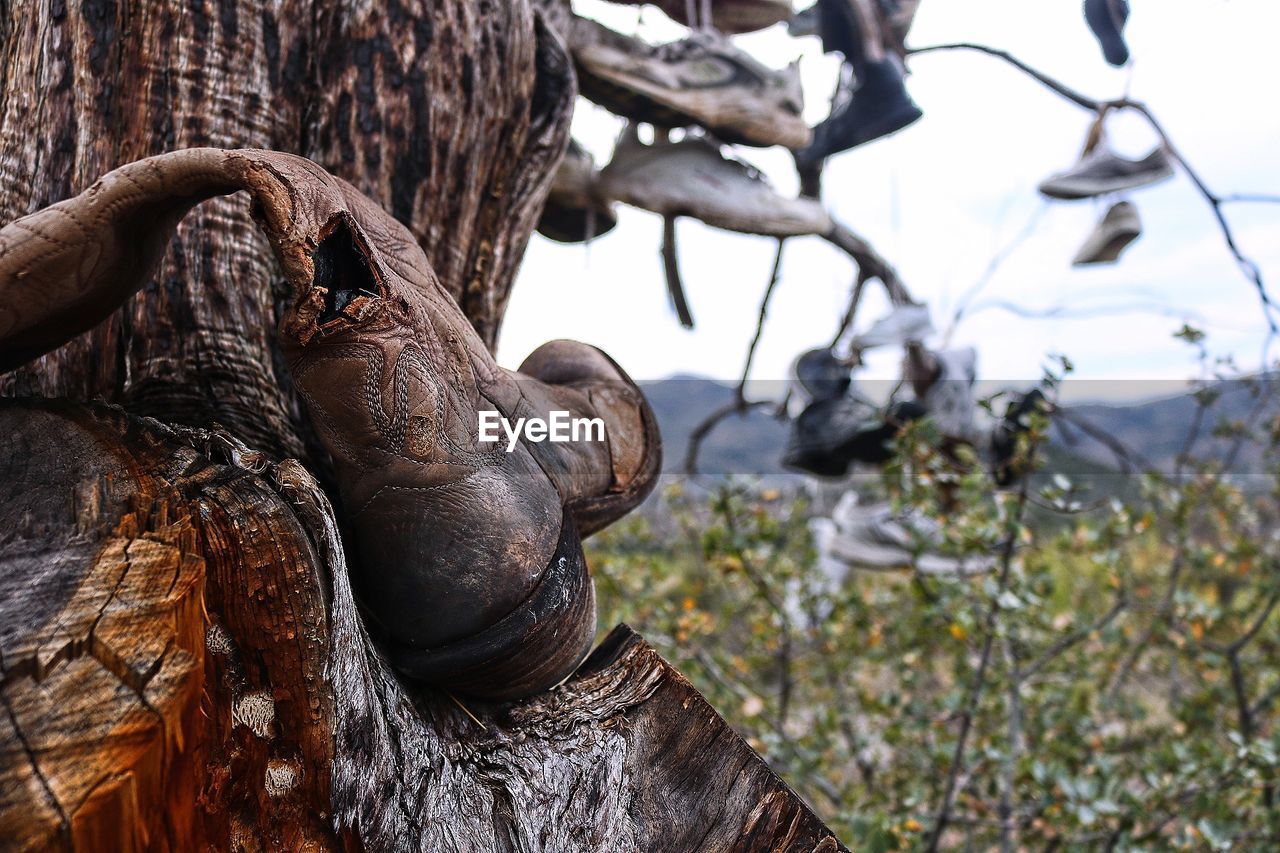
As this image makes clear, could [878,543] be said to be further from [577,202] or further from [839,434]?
[577,202]

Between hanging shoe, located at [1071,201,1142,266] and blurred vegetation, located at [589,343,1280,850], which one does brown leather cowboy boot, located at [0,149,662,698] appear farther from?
hanging shoe, located at [1071,201,1142,266]

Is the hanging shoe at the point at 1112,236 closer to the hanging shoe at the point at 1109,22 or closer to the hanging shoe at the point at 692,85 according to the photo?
the hanging shoe at the point at 1109,22

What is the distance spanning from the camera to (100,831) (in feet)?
1.84

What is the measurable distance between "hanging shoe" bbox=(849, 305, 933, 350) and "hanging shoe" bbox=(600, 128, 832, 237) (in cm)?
75

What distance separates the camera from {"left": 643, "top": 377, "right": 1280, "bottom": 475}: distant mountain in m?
3.06

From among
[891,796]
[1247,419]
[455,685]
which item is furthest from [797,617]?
[455,685]

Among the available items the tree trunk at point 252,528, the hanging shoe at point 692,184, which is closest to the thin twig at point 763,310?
the hanging shoe at point 692,184

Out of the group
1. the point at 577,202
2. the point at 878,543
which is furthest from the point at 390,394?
the point at 878,543

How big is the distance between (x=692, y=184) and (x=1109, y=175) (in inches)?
42.4

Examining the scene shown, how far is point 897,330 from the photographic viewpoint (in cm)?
286

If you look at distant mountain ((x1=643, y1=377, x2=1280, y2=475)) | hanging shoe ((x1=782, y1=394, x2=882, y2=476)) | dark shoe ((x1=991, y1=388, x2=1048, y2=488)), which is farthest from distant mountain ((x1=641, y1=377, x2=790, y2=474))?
dark shoe ((x1=991, y1=388, x2=1048, y2=488))

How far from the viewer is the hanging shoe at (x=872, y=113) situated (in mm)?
2258

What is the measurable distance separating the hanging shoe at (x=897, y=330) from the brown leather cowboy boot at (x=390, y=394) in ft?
6.60

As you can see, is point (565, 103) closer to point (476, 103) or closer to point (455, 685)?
point (476, 103)
